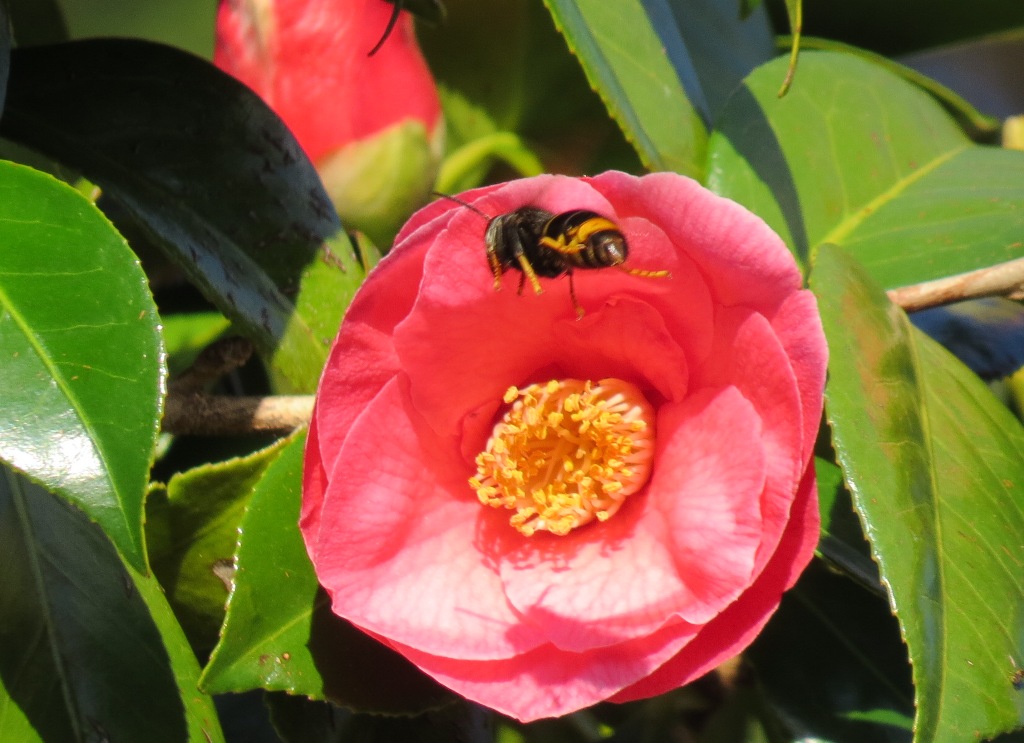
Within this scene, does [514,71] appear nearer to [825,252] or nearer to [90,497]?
[825,252]

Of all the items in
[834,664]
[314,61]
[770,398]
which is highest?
[314,61]

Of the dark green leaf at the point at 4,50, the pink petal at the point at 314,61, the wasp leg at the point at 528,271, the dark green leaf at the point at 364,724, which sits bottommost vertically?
the dark green leaf at the point at 364,724

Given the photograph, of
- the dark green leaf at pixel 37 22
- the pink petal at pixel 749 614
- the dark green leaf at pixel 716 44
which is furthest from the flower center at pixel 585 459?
the dark green leaf at pixel 37 22

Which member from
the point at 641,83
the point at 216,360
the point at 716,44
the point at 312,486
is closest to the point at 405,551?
the point at 312,486

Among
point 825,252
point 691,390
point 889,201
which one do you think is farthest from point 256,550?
point 889,201

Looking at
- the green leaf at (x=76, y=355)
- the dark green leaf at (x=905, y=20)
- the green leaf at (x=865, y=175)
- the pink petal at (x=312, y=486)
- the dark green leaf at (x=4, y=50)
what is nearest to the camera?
the green leaf at (x=76, y=355)

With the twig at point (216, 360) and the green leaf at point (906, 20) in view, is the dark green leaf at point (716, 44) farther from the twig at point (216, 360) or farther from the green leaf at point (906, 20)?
the twig at point (216, 360)

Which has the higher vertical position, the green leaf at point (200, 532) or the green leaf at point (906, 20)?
the green leaf at point (200, 532)

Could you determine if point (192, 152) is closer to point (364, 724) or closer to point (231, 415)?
point (231, 415)

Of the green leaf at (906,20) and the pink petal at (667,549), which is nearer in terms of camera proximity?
the pink petal at (667,549)
